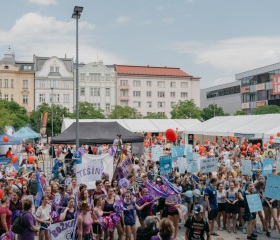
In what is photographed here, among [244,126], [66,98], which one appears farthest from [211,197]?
[66,98]

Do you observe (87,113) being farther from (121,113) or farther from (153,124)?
(153,124)

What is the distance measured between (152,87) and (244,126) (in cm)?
5222

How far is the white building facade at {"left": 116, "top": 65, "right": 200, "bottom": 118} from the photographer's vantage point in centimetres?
7688

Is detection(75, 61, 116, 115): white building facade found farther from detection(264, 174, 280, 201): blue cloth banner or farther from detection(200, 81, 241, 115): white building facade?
detection(264, 174, 280, 201): blue cloth banner

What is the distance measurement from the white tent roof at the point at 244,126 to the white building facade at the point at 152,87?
143 ft

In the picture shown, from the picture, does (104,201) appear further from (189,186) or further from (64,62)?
(64,62)

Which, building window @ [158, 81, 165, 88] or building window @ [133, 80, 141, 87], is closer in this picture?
building window @ [133, 80, 141, 87]

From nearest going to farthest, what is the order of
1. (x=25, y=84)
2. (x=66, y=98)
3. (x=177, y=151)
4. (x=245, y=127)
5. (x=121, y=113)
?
1. (x=177, y=151)
2. (x=245, y=127)
3. (x=121, y=113)
4. (x=25, y=84)
5. (x=66, y=98)

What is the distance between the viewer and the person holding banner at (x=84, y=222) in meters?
6.91

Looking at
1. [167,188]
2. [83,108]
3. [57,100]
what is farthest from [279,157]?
[57,100]

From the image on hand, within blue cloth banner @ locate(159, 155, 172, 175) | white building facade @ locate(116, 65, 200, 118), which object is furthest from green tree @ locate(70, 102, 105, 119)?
blue cloth banner @ locate(159, 155, 172, 175)

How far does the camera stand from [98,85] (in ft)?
245

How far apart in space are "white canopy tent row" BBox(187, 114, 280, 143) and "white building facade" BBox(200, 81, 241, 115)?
59.2 m

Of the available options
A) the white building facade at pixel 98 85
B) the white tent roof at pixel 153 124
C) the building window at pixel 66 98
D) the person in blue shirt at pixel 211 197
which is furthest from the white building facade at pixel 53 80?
the person in blue shirt at pixel 211 197
